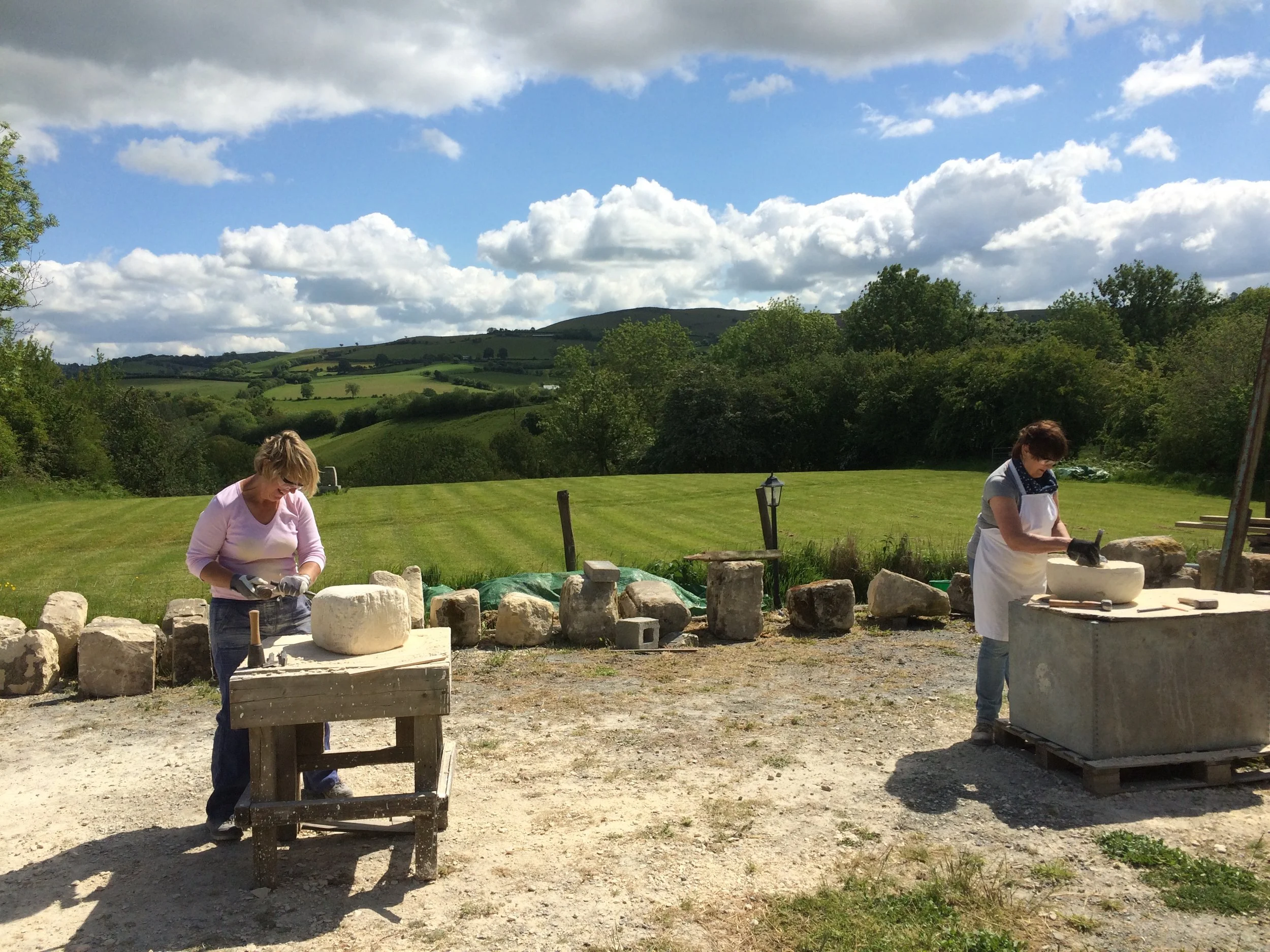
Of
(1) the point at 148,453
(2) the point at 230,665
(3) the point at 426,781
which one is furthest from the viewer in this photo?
(1) the point at 148,453

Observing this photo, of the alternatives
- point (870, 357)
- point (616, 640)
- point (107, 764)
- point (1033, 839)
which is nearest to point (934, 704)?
point (1033, 839)

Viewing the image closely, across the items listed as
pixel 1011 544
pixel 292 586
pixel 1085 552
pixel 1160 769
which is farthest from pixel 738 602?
pixel 292 586

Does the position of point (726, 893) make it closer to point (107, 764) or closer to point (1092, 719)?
point (1092, 719)

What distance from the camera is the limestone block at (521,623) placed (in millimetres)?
9734

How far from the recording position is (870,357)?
51188 mm

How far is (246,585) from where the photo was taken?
15.7 ft

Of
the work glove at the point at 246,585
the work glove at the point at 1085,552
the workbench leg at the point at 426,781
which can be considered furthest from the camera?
the work glove at the point at 1085,552

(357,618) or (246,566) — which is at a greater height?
(246,566)

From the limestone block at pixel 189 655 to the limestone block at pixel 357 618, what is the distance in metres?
4.42

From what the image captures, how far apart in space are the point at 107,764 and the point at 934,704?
239 inches

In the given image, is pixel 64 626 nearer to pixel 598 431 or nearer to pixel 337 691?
pixel 337 691

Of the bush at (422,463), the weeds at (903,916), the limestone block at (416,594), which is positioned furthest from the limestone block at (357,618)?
the bush at (422,463)

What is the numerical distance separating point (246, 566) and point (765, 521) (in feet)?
28.1

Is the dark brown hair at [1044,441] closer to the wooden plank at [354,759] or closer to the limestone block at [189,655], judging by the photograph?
the wooden plank at [354,759]
